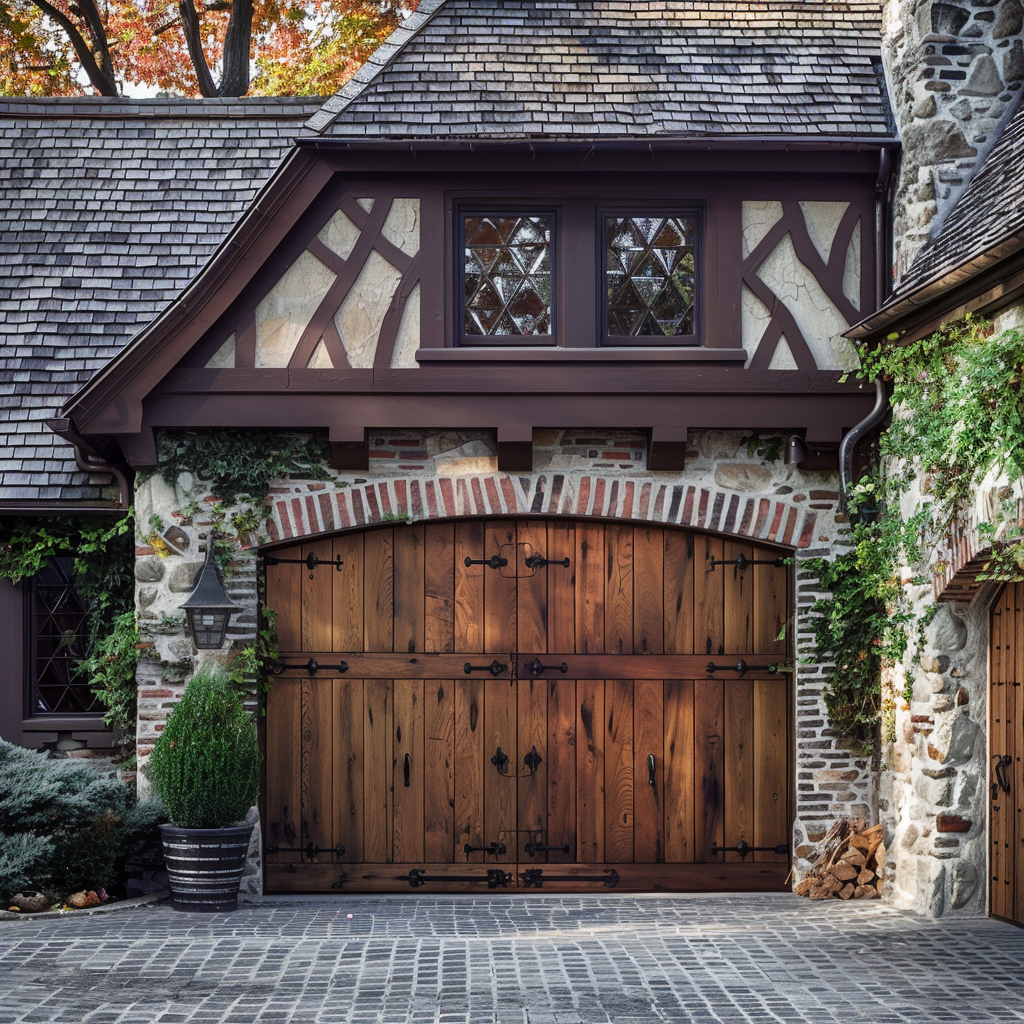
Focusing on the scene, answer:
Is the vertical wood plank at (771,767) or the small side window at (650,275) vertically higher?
the small side window at (650,275)

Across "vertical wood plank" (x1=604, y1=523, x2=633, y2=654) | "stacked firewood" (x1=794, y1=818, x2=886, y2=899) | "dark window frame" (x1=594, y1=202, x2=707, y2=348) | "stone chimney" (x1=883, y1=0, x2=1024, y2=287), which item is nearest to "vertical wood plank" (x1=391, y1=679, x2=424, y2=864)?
"vertical wood plank" (x1=604, y1=523, x2=633, y2=654)

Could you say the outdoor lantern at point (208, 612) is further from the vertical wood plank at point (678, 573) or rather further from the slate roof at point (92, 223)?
the vertical wood plank at point (678, 573)

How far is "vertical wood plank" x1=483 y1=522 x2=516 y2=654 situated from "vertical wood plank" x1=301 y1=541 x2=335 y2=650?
1.00m

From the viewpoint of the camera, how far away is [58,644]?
8.80 metres

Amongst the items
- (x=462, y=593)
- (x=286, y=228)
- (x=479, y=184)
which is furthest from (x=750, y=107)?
(x=462, y=593)

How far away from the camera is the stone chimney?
7.85 metres

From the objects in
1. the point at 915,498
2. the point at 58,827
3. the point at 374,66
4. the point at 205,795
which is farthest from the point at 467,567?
the point at 374,66

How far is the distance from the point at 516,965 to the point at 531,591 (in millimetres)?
2705

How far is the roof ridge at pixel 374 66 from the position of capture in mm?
7992

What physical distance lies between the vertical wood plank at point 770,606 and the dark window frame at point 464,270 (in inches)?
78.4

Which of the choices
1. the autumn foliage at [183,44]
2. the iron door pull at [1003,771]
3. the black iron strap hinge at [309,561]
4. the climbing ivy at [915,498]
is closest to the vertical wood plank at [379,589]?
the black iron strap hinge at [309,561]

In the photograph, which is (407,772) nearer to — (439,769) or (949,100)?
(439,769)

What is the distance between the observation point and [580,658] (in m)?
8.45

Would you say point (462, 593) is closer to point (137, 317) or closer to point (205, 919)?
point (205, 919)
